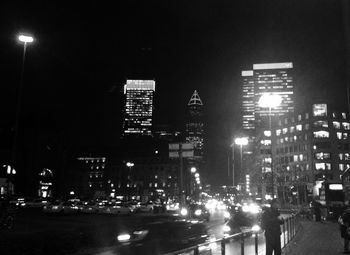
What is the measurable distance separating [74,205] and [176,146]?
1962 centimetres

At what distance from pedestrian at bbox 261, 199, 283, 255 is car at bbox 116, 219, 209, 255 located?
5.59 m

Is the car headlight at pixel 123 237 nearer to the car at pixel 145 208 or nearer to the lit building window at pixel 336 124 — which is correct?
the car at pixel 145 208

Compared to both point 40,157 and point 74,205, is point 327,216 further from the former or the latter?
point 40,157

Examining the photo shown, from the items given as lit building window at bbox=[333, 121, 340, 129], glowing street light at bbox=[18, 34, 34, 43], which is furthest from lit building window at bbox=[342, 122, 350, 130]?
glowing street light at bbox=[18, 34, 34, 43]

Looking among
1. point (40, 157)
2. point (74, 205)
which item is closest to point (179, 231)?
point (74, 205)

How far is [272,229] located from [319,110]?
121217mm

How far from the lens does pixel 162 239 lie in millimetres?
22375

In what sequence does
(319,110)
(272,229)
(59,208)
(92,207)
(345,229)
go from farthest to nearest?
(319,110) < (92,207) < (59,208) < (345,229) < (272,229)

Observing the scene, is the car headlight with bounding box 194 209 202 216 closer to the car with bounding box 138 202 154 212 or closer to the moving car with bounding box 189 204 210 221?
the moving car with bounding box 189 204 210 221

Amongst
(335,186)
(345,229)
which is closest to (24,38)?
(345,229)

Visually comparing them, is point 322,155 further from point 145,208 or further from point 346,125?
point 145,208

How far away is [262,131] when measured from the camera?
138250 mm

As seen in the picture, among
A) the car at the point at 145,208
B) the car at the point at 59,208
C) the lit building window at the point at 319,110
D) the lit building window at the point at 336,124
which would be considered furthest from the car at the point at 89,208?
the lit building window at the point at 336,124

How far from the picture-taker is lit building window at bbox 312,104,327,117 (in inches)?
4899
